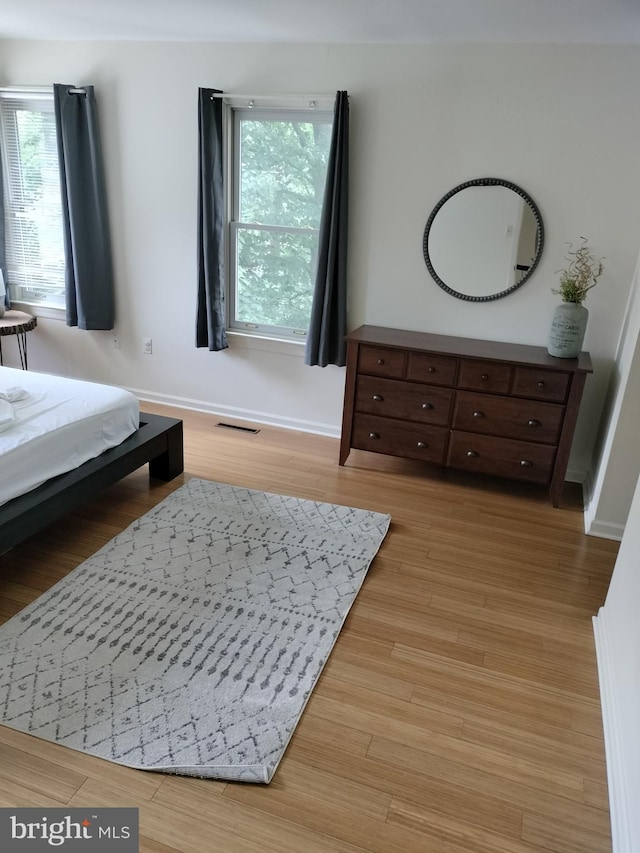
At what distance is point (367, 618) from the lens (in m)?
2.38

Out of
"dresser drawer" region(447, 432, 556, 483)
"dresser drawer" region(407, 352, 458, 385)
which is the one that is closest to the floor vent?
"dresser drawer" region(407, 352, 458, 385)

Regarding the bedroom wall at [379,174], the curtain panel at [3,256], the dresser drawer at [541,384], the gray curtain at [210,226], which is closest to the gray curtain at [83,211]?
the bedroom wall at [379,174]

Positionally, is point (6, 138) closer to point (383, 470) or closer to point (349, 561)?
point (383, 470)

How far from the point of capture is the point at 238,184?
3926mm

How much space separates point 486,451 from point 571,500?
0.58 m

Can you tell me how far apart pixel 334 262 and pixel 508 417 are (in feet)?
4.49

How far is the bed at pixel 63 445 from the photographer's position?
8.03 ft

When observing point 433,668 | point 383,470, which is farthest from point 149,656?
point 383,470

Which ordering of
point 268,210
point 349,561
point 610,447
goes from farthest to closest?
point 268,210, point 610,447, point 349,561

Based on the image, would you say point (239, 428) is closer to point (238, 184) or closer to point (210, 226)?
point (210, 226)

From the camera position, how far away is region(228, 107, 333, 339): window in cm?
370

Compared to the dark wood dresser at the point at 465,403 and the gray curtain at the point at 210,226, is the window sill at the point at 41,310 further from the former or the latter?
the dark wood dresser at the point at 465,403
